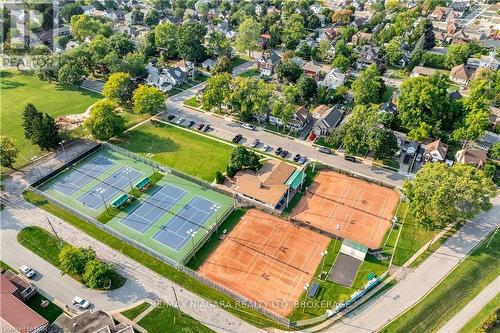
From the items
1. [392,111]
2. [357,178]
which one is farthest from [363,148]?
[392,111]

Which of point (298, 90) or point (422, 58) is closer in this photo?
point (298, 90)

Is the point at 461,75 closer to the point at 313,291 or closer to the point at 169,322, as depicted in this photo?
the point at 313,291

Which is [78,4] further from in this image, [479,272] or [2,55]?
[479,272]

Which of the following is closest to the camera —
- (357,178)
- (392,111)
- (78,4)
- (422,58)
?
(357,178)

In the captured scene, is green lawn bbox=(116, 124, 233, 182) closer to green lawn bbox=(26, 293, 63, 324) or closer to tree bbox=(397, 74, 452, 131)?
green lawn bbox=(26, 293, 63, 324)

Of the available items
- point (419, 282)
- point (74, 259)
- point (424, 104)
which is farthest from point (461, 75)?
point (74, 259)
